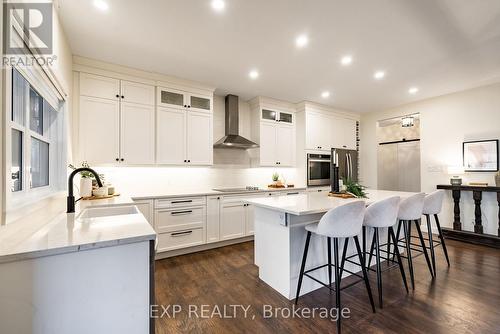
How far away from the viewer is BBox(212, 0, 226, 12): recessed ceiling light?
1.85 m

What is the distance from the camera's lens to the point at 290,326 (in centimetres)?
174

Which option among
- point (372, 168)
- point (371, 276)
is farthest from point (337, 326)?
point (372, 168)

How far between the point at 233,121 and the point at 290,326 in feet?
10.6

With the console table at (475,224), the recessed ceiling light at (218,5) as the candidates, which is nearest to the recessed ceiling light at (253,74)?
the recessed ceiling light at (218,5)

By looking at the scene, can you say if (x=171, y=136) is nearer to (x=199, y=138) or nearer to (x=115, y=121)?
(x=199, y=138)

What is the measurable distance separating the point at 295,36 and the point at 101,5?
1781mm

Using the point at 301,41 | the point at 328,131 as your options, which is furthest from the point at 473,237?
the point at 301,41

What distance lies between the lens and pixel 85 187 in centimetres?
244

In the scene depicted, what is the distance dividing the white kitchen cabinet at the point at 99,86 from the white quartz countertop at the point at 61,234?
2.00 metres

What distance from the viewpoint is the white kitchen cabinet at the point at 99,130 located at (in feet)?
9.14

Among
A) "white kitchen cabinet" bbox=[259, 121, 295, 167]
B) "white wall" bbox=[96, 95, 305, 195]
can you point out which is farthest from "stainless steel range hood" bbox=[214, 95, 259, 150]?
"white kitchen cabinet" bbox=[259, 121, 295, 167]

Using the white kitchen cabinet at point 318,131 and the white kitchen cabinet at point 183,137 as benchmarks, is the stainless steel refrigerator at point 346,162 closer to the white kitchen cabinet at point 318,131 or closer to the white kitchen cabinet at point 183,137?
the white kitchen cabinet at point 318,131

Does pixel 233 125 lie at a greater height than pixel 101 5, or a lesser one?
lesser

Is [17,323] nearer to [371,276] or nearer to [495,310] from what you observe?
[371,276]
